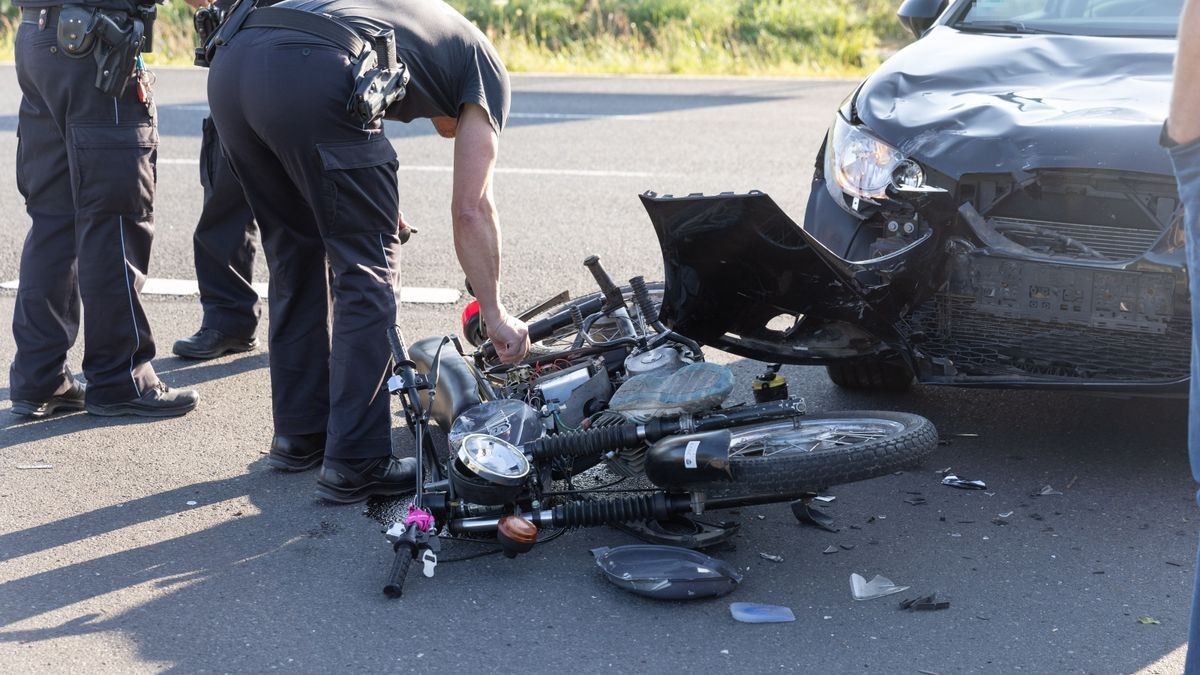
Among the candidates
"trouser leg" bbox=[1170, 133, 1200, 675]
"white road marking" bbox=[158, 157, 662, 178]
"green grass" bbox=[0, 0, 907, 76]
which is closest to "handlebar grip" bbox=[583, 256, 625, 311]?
"trouser leg" bbox=[1170, 133, 1200, 675]

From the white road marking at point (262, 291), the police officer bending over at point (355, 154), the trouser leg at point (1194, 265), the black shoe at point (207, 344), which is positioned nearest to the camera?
the trouser leg at point (1194, 265)

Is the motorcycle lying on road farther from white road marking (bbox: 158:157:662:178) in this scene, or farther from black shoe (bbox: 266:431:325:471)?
white road marking (bbox: 158:157:662:178)

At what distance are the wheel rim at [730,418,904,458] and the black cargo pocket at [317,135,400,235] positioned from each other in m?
1.21

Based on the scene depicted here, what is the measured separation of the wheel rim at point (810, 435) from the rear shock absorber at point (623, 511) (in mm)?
213

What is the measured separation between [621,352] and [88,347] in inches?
76.2

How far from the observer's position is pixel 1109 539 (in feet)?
11.8

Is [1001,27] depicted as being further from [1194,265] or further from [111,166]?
[111,166]

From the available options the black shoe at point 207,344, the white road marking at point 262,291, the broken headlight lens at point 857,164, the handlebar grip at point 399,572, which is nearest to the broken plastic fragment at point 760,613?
the handlebar grip at point 399,572

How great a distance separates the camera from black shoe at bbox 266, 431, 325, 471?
4.18 metres

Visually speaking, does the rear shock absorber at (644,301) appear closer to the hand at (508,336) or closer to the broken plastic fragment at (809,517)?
the hand at (508,336)

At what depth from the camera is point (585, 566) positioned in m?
3.51

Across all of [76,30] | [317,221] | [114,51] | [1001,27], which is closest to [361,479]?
[317,221]

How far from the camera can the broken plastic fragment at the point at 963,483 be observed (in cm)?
397

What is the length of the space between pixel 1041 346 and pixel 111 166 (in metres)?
3.02
